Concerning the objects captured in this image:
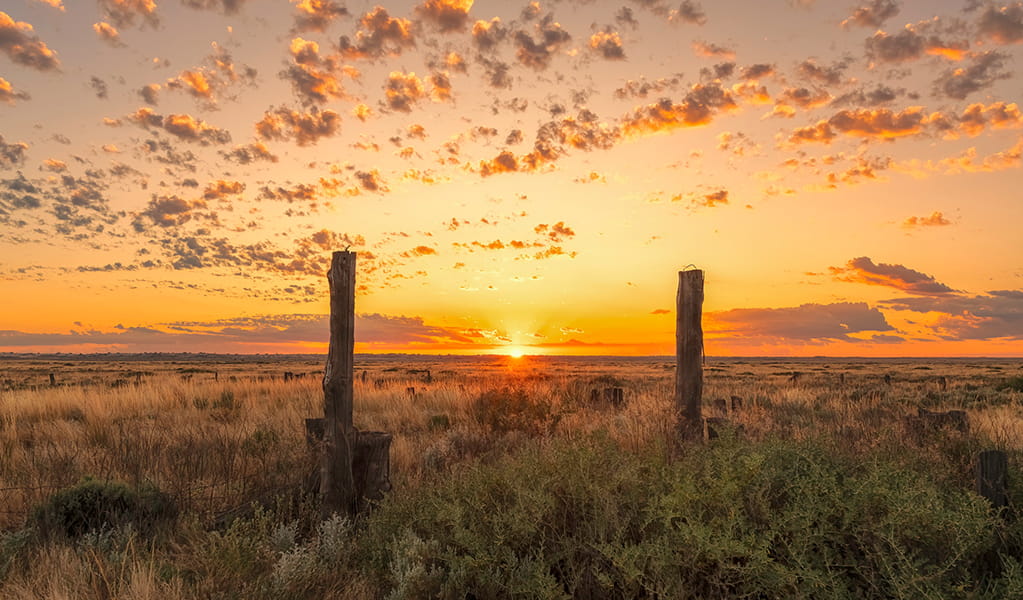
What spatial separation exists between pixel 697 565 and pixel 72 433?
1034cm

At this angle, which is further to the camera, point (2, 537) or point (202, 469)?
point (202, 469)

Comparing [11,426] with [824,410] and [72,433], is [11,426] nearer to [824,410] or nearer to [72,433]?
[72,433]

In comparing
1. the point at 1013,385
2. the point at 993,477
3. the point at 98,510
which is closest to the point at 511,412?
the point at 98,510

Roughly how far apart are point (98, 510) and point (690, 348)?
694cm

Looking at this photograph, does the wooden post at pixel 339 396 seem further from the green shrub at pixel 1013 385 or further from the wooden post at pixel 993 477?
the green shrub at pixel 1013 385

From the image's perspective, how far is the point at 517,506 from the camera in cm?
412

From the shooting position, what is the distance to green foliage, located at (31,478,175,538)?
5047 millimetres

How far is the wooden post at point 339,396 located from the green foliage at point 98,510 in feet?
5.10

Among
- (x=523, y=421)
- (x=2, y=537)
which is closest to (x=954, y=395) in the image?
(x=523, y=421)

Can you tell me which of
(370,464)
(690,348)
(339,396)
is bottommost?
(370,464)

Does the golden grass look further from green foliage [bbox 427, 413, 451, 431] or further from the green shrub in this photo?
the green shrub

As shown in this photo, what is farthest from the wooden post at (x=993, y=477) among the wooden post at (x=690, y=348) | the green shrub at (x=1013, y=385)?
the green shrub at (x=1013, y=385)

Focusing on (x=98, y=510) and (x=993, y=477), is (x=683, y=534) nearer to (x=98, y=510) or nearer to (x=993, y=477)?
(x=993, y=477)

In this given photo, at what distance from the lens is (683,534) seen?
3395 mm
